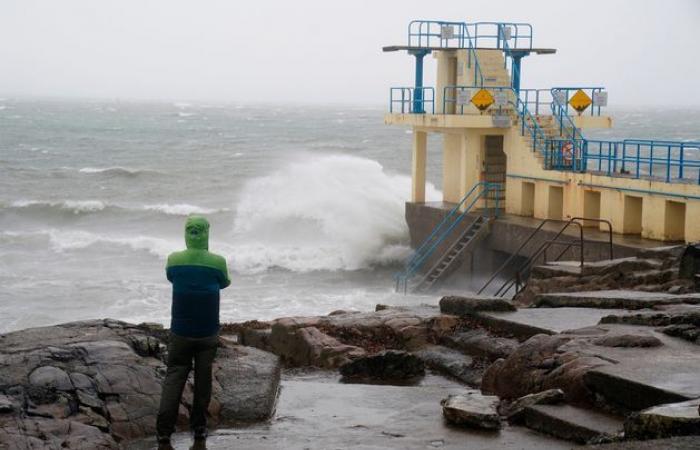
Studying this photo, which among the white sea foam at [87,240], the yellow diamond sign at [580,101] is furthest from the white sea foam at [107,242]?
the yellow diamond sign at [580,101]

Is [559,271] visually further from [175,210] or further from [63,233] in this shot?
[175,210]

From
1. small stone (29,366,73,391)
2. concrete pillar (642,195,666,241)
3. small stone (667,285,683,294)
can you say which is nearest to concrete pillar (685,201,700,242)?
concrete pillar (642,195,666,241)

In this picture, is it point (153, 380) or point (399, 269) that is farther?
point (399, 269)

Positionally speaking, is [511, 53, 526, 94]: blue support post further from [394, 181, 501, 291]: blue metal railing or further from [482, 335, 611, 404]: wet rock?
[482, 335, 611, 404]: wet rock

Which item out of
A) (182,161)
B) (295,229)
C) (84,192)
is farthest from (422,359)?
(182,161)

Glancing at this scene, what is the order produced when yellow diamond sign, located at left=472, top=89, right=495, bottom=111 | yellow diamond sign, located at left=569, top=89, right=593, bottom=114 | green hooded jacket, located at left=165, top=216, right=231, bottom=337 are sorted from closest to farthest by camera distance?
1. green hooded jacket, located at left=165, top=216, right=231, bottom=337
2. yellow diamond sign, located at left=472, top=89, right=495, bottom=111
3. yellow diamond sign, located at left=569, top=89, right=593, bottom=114

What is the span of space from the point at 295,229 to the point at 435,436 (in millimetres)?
30333

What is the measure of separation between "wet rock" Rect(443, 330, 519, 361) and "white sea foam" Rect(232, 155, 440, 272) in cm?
2029

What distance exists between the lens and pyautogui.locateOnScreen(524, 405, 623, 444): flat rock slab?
301 inches

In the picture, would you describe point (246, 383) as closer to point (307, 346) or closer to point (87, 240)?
point (307, 346)

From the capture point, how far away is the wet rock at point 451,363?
1069cm

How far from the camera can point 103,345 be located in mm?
9039

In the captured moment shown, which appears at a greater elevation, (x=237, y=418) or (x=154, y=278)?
(x=237, y=418)

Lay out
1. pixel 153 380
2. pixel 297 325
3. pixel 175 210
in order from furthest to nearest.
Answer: pixel 175 210 → pixel 297 325 → pixel 153 380
